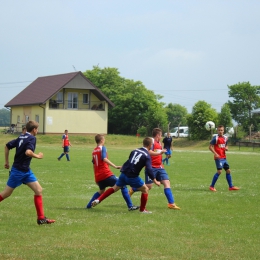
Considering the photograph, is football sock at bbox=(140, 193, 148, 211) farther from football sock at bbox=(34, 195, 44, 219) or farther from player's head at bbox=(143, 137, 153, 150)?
football sock at bbox=(34, 195, 44, 219)

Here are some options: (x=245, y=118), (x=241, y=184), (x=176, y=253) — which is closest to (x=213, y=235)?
(x=176, y=253)

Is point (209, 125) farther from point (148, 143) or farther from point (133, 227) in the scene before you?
point (133, 227)

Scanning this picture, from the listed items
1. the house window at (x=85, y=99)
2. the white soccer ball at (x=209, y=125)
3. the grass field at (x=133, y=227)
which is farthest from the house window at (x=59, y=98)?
the grass field at (x=133, y=227)

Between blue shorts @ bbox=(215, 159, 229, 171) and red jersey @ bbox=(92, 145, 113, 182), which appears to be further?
blue shorts @ bbox=(215, 159, 229, 171)

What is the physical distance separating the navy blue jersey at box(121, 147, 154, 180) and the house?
57.5m

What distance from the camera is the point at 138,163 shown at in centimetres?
1164

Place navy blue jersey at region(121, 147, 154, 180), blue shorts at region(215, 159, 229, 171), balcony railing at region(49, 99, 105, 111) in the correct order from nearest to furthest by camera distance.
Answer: navy blue jersey at region(121, 147, 154, 180)
blue shorts at region(215, 159, 229, 171)
balcony railing at region(49, 99, 105, 111)

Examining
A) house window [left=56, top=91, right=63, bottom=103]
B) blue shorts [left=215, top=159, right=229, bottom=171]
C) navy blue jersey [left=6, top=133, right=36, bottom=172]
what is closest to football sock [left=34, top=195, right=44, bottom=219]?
navy blue jersey [left=6, top=133, right=36, bottom=172]

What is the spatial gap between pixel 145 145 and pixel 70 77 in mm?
60843

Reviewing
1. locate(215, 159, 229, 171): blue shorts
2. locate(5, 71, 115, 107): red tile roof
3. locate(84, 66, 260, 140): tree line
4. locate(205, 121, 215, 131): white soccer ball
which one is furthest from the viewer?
locate(84, 66, 260, 140): tree line

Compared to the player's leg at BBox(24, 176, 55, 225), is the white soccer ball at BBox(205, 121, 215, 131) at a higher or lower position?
higher

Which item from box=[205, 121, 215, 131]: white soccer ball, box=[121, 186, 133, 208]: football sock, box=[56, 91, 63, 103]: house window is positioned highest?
box=[56, 91, 63, 103]: house window

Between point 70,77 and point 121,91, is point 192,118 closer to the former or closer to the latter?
point 70,77

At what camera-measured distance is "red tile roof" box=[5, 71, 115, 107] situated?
231ft
